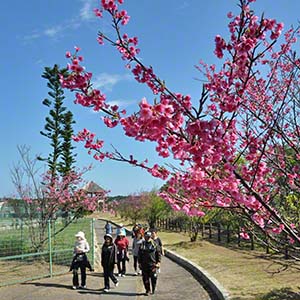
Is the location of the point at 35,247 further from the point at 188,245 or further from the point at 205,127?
the point at 205,127

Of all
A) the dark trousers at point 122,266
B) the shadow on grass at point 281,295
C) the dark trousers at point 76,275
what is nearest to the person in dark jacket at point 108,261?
the dark trousers at point 76,275

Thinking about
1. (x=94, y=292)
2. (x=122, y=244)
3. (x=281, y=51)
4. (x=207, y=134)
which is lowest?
(x=94, y=292)

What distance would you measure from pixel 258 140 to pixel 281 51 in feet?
8.57

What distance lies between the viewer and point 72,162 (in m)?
21.1

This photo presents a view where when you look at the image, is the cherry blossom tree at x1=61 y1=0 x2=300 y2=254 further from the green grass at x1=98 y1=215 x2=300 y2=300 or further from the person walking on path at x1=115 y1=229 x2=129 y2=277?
the person walking on path at x1=115 y1=229 x2=129 y2=277

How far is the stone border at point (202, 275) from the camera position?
7787mm

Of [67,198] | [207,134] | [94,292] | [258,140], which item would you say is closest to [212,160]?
[207,134]

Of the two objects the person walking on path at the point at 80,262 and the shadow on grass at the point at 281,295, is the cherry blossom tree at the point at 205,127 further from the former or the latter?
the person walking on path at the point at 80,262

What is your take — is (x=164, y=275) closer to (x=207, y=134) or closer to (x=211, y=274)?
(x=211, y=274)

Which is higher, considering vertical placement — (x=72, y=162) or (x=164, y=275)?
(x=72, y=162)

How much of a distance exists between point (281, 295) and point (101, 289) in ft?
12.7

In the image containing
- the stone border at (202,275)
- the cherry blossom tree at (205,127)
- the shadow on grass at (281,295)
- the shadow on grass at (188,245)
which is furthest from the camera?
the shadow on grass at (188,245)

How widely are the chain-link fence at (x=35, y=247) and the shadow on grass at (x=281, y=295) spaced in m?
5.57

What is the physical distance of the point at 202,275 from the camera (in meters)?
9.87
